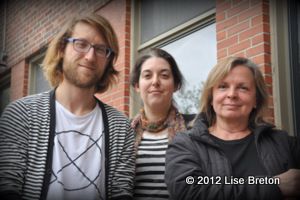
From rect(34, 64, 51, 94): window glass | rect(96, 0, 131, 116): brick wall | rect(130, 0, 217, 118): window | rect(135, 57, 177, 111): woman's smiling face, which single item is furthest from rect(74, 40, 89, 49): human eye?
rect(34, 64, 51, 94): window glass

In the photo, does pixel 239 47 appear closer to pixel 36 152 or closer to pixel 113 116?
pixel 113 116

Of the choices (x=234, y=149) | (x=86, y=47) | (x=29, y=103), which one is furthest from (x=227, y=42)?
(x=29, y=103)

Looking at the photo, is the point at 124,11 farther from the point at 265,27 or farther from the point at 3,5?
the point at 3,5

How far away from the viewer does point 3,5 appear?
6.48 meters

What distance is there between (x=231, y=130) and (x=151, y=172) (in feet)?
2.01

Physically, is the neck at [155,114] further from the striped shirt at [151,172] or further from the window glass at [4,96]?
the window glass at [4,96]

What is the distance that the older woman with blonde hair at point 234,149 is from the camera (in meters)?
1.55

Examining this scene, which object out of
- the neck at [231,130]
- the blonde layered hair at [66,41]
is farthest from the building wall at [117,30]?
the blonde layered hair at [66,41]

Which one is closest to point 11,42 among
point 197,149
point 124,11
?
point 124,11

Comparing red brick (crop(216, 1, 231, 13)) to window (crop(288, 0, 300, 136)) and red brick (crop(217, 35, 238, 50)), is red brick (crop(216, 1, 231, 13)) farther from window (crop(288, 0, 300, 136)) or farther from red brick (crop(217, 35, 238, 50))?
window (crop(288, 0, 300, 136))

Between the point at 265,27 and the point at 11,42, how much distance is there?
5.54 m

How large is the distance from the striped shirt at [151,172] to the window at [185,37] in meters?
0.90

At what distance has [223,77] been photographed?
185 centimetres

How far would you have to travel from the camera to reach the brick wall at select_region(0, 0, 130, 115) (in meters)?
3.96
